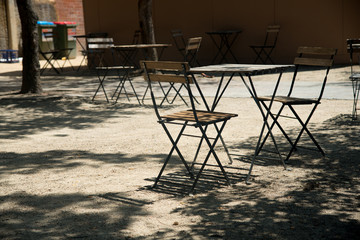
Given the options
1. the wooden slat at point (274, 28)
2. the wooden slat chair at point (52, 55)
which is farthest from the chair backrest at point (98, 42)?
the wooden slat at point (274, 28)

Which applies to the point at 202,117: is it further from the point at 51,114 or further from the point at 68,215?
the point at 51,114

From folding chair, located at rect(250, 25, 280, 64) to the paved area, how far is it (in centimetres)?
141

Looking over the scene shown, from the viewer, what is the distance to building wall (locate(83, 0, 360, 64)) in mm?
13367

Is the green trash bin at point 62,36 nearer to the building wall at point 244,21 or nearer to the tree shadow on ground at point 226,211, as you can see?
the building wall at point 244,21

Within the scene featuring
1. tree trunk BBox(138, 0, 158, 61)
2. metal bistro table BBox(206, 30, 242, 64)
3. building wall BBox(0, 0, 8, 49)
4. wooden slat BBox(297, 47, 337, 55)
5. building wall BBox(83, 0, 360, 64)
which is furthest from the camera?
building wall BBox(0, 0, 8, 49)

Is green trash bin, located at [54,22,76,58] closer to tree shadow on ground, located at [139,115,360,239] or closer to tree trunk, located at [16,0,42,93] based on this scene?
tree trunk, located at [16,0,42,93]

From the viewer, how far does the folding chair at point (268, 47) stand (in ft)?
Answer: 45.2

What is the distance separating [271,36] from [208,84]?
3722mm

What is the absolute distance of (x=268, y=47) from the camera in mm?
14023

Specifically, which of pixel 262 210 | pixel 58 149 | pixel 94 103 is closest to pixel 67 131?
pixel 58 149

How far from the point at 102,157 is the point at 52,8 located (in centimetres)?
1902

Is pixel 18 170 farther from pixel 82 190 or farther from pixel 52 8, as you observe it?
pixel 52 8

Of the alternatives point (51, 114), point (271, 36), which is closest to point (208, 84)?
point (271, 36)

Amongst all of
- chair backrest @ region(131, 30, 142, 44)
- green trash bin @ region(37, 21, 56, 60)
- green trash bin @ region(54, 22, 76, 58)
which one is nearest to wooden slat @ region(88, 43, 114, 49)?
chair backrest @ region(131, 30, 142, 44)
